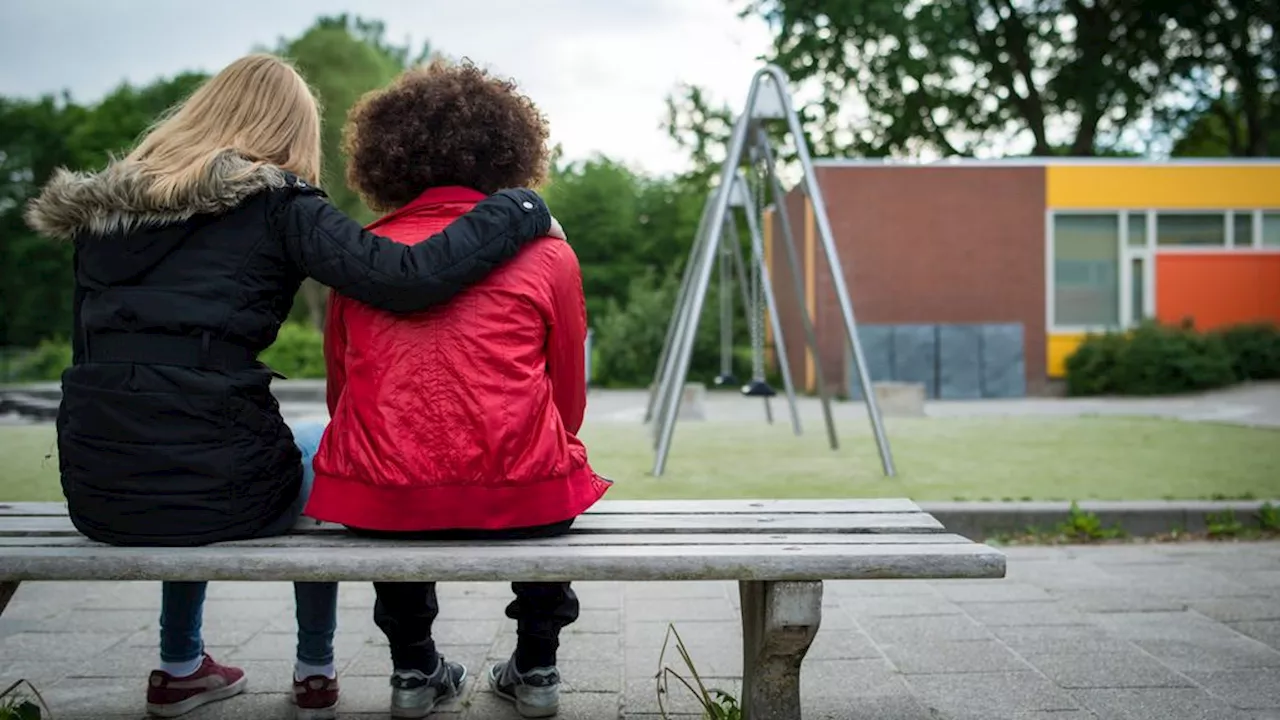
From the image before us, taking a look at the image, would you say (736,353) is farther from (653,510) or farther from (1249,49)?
(653,510)

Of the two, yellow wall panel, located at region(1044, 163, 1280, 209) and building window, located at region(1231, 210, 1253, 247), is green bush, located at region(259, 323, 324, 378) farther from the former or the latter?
building window, located at region(1231, 210, 1253, 247)

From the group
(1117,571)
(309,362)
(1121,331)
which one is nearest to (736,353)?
(1121,331)

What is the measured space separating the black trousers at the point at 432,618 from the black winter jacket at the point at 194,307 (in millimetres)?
412

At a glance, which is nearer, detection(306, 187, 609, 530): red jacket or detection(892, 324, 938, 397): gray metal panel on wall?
detection(306, 187, 609, 530): red jacket

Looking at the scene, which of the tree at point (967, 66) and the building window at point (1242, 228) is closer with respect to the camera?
the building window at point (1242, 228)

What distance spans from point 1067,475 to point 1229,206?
17052 millimetres

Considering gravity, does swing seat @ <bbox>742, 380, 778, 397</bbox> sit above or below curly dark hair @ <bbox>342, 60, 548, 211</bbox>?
below

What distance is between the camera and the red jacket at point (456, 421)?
265 cm

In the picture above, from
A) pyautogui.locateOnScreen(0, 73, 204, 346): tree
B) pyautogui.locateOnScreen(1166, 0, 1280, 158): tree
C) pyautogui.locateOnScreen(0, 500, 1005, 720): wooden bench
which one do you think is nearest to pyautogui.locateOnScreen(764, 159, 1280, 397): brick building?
pyautogui.locateOnScreen(1166, 0, 1280, 158): tree

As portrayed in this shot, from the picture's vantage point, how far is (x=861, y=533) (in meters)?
2.86

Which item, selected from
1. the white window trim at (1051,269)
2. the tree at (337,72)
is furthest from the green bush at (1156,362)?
the tree at (337,72)

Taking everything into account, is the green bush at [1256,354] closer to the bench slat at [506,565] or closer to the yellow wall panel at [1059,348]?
the yellow wall panel at [1059,348]

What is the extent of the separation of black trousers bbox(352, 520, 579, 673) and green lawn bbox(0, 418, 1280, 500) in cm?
351

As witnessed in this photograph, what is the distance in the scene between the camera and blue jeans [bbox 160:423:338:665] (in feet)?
10.4
